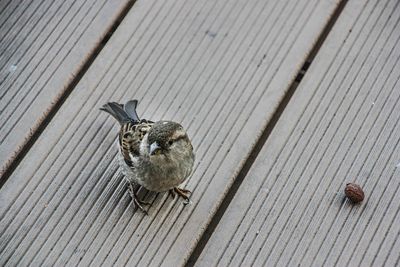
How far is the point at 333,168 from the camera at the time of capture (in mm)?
2363

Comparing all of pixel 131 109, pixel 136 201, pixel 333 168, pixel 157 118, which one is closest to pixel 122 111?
pixel 131 109

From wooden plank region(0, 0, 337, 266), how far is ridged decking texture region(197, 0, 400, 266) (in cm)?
10

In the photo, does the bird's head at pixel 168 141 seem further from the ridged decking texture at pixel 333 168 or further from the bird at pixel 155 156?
the ridged decking texture at pixel 333 168

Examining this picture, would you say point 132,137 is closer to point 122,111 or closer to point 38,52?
point 122,111

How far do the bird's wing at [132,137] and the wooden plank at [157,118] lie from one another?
62 mm

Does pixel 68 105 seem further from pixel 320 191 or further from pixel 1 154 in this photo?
pixel 320 191

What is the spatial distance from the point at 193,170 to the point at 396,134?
787mm

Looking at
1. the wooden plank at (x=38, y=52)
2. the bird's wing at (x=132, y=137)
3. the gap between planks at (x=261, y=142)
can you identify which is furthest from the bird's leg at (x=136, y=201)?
the wooden plank at (x=38, y=52)

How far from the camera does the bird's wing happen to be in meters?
2.40

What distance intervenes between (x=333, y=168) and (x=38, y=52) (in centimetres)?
128

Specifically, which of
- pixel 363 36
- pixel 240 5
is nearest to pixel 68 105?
pixel 240 5

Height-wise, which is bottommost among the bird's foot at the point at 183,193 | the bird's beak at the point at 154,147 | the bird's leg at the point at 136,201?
the bird's leg at the point at 136,201

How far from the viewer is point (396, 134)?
2.40 m

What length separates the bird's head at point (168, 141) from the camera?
229 centimetres
